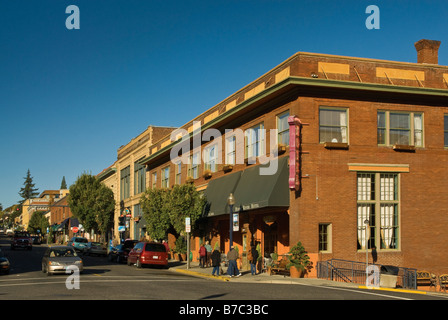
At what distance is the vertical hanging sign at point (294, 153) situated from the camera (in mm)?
29547

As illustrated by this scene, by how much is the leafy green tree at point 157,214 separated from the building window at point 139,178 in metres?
19.8

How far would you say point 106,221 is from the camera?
75188 mm

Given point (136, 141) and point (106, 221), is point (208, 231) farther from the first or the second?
point (106, 221)

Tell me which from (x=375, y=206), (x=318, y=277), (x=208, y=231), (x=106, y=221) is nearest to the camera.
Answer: (x=318, y=277)

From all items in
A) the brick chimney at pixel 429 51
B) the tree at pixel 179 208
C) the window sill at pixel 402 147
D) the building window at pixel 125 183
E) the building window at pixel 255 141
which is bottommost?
the tree at pixel 179 208

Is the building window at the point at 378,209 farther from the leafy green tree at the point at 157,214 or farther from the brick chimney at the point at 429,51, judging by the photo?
the leafy green tree at the point at 157,214

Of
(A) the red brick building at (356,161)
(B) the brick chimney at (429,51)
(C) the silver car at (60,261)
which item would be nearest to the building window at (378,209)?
(A) the red brick building at (356,161)

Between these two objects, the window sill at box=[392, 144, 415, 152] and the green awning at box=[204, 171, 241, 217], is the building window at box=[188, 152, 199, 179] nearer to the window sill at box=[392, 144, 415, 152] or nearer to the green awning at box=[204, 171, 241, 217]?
the green awning at box=[204, 171, 241, 217]

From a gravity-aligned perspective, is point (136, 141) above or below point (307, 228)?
above

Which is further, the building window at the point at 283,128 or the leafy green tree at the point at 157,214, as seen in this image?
the leafy green tree at the point at 157,214

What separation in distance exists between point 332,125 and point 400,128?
421 cm

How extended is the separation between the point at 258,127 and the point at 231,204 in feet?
19.8

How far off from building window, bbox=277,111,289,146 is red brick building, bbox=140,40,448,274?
0.20 ft
